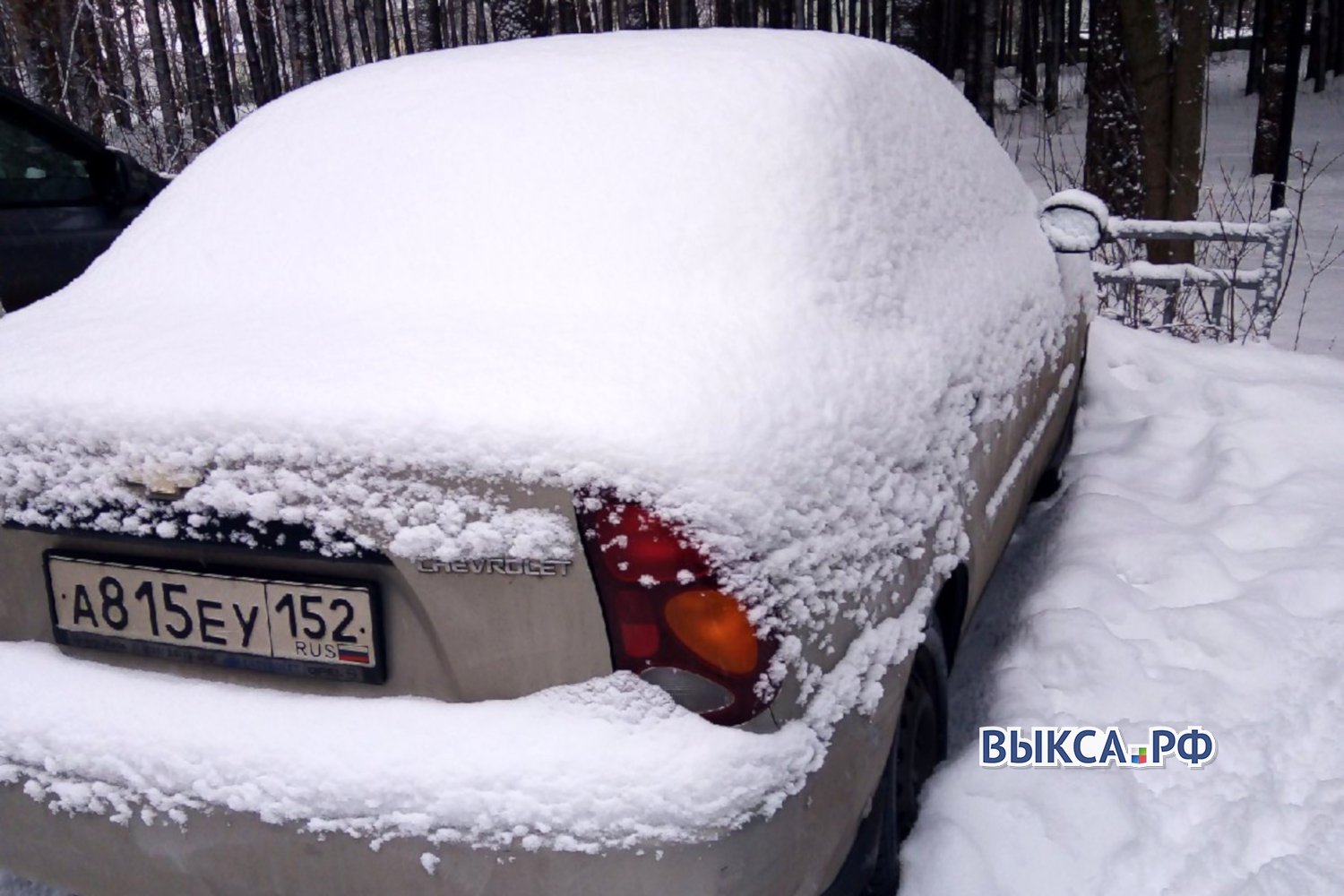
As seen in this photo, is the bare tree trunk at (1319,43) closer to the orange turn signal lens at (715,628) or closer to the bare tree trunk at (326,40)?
the bare tree trunk at (326,40)

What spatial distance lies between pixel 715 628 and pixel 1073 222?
7.76 feet

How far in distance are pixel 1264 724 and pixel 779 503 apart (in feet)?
5.17

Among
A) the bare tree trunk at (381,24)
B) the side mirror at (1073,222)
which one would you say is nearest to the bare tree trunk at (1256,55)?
the bare tree trunk at (381,24)

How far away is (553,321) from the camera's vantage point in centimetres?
166

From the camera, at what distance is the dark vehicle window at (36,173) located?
178 inches

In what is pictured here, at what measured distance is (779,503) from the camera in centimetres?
143

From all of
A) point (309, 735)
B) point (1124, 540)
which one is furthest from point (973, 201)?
point (309, 735)

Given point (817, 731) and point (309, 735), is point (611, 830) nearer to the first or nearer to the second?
point (817, 731)

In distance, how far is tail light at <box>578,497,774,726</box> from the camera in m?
1.38

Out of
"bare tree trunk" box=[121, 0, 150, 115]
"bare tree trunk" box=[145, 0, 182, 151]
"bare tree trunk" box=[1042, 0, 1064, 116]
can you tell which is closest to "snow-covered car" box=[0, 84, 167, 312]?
"bare tree trunk" box=[145, 0, 182, 151]

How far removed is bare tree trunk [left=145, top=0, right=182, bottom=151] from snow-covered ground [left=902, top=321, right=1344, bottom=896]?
11.6 meters

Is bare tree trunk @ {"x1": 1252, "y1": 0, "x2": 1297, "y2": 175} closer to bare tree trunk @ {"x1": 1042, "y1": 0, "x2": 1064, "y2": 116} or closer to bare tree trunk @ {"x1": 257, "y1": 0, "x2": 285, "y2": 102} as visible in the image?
bare tree trunk @ {"x1": 1042, "y1": 0, "x2": 1064, "y2": 116}

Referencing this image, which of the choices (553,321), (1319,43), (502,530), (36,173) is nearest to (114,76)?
(36,173)

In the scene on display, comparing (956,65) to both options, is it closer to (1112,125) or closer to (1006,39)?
(1006,39)
